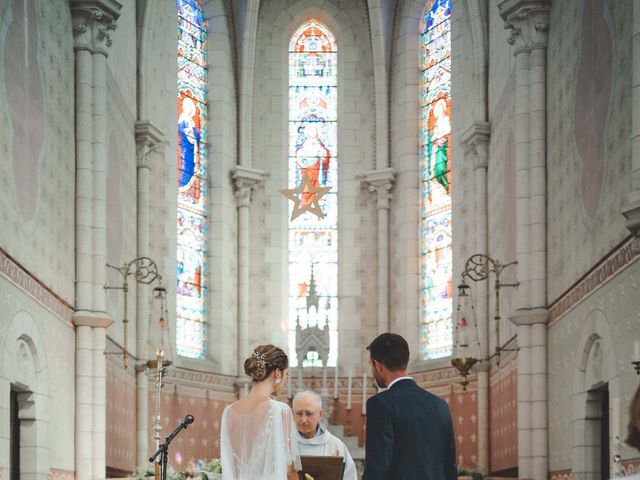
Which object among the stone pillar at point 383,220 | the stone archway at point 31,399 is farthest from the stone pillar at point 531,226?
the stone pillar at point 383,220

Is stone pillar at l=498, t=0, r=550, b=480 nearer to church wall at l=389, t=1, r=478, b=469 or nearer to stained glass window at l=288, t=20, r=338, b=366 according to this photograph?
church wall at l=389, t=1, r=478, b=469

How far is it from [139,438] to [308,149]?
730 cm

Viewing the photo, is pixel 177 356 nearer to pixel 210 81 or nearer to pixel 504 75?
pixel 210 81

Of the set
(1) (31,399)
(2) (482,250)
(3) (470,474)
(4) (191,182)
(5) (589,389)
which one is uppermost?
(4) (191,182)

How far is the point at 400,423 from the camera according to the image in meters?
6.23

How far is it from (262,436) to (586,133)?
8.11m

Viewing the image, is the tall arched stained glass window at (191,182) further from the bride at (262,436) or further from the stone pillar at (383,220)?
the bride at (262,436)

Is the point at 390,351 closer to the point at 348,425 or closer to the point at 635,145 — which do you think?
the point at 635,145

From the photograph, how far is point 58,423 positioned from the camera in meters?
16.4

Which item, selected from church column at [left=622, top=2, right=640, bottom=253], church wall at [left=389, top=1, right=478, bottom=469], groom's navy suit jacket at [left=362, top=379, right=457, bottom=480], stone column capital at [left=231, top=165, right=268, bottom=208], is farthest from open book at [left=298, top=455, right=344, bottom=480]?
stone column capital at [left=231, top=165, right=268, bottom=208]

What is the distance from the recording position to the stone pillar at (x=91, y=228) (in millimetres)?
17312

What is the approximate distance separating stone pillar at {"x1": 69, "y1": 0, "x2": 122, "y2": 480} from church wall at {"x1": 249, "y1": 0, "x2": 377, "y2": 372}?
7.15m

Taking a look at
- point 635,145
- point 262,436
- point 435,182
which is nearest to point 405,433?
point 262,436

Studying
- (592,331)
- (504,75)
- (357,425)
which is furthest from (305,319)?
(592,331)
